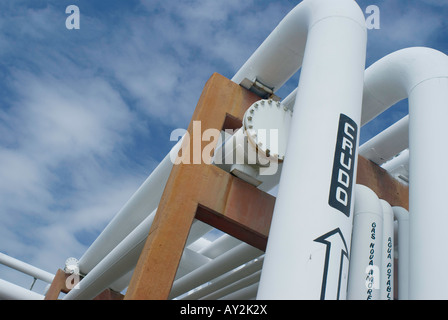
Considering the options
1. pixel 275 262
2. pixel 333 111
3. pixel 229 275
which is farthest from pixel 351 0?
pixel 229 275

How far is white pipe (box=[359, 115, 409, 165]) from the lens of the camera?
6.97m

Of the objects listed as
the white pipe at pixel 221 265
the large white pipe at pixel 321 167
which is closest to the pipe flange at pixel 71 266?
the white pipe at pixel 221 265

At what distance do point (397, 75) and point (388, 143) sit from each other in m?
1.66

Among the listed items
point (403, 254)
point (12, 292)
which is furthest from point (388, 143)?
point (12, 292)

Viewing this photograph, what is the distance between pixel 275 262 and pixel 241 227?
5.69ft

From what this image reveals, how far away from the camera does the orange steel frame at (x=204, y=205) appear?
14.3 feet

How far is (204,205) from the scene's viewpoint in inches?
194

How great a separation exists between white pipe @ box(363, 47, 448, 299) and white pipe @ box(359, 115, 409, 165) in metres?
0.91

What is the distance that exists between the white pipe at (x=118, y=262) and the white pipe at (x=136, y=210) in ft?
2.74

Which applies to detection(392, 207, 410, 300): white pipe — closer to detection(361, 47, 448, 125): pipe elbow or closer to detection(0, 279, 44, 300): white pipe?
detection(361, 47, 448, 125): pipe elbow

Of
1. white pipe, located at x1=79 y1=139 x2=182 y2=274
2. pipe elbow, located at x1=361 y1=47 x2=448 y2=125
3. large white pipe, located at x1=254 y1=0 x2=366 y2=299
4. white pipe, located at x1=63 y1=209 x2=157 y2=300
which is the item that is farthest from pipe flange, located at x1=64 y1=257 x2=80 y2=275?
large white pipe, located at x1=254 y1=0 x2=366 y2=299

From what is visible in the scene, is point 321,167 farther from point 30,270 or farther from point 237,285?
point 30,270

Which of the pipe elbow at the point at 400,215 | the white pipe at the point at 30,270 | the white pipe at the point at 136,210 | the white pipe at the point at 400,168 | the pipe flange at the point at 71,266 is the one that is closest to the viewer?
the pipe elbow at the point at 400,215

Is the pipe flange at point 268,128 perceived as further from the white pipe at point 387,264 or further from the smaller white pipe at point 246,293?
the smaller white pipe at point 246,293
